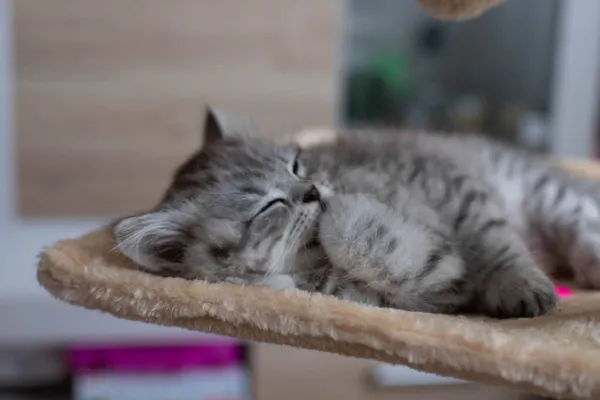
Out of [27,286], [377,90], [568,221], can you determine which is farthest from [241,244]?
[377,90]

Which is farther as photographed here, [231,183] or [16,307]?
[16,307]

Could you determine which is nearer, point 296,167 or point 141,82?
point 296,167

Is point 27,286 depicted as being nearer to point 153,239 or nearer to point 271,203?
point 153,239

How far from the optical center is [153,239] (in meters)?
1.06

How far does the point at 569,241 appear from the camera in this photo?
1.33 meters

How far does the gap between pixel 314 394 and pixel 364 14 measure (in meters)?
1.27

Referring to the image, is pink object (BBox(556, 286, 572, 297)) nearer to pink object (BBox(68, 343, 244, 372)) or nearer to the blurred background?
the blurred background

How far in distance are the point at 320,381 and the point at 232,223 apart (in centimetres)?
108

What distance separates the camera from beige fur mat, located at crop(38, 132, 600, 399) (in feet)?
2.49

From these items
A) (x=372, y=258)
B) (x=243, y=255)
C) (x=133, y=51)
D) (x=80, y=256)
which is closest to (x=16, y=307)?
(x=133, y=51)

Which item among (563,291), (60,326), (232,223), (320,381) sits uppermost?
(232,223)

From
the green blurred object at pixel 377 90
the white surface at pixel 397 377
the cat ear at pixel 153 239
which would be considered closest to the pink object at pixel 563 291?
the cat ear at pixel 153 239

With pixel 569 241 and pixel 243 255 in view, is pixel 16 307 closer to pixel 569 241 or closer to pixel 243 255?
pixel 243 255

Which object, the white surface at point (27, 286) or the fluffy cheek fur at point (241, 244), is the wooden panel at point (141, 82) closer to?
the white surface at point (27, 286)
